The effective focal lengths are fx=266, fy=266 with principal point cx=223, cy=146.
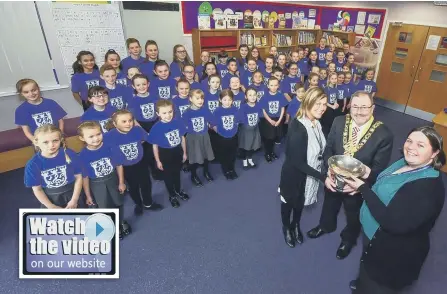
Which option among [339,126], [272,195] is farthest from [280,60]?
[339,126]

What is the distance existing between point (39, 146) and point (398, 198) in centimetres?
244

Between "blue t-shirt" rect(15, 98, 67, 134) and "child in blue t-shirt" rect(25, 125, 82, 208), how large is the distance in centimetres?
113

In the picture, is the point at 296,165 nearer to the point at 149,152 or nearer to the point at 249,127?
the point at 249,127

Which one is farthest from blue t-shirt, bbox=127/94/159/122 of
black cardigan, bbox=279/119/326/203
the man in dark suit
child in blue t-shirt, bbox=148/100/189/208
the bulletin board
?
the bulletin board

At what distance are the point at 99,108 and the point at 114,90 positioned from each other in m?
0.57

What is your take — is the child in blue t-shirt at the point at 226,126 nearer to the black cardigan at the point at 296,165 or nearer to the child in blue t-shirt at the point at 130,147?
the child in blue t-shirt at the point at 130,147

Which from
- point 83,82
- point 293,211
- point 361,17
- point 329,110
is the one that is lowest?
point 293,211

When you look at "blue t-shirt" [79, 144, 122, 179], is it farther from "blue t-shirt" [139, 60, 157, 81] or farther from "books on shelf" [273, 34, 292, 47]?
"books on shelf" [273, 34, 292, 47]

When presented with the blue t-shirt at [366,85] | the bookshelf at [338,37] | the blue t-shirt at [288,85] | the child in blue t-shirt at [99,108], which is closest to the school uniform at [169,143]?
the child in blue t-shirt at [99,108]

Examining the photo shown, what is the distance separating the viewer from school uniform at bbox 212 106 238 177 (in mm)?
3377

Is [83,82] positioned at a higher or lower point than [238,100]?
higher

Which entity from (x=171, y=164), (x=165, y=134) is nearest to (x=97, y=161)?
(x=165, y=134)

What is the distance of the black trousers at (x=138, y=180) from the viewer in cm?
271

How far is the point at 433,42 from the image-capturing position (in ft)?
19.4
